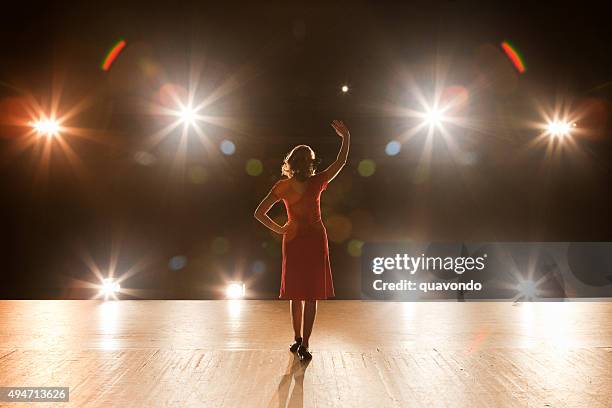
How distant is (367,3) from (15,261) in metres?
7.32

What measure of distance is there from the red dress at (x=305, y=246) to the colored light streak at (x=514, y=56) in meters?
5.96

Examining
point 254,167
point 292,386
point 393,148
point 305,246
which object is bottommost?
point 292,386

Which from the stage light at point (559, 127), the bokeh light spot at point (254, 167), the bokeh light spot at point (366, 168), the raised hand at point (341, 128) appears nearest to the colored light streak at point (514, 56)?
the stage light at point (559, 127)

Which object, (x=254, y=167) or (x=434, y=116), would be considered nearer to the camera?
(x=434, y=116)

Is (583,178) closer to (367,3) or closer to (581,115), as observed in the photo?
(581,115)

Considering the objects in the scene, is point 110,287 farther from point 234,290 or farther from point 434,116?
point 434,116

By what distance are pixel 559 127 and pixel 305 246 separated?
7694mm

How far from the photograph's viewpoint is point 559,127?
10.2 meters

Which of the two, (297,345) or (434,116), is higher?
(434,116)

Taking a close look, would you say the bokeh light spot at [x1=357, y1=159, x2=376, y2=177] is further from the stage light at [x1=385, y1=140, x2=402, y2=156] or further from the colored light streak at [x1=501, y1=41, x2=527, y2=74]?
the colored light streak at [x1=501, y1=41, x2=527, y2=74]

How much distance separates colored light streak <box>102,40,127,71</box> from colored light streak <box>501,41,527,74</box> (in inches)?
214

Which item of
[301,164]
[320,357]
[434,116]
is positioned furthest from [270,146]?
[320,357]

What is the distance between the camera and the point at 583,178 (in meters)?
11.2

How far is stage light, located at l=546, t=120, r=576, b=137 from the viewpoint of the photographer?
10.2 m
